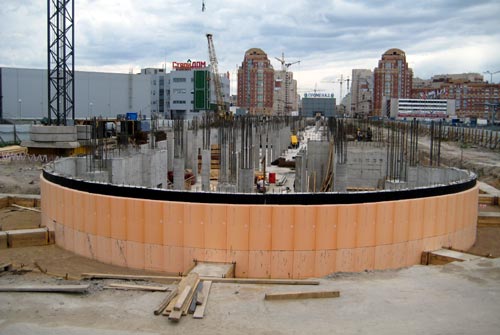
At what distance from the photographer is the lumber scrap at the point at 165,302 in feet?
21.9

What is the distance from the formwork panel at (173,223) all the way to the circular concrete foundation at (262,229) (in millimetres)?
21

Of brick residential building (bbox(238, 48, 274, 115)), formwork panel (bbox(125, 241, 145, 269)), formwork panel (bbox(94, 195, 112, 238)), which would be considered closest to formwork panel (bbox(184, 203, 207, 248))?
formwork panel (bbox(125, 241, 145, 269))

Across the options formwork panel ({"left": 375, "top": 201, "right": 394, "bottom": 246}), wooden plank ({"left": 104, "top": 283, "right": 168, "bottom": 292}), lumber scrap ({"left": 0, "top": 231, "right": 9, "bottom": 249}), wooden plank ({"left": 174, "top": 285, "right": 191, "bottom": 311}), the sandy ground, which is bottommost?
lumber scrap ({"left": 0, "top": 231, "right": 9, "bottom": 249})

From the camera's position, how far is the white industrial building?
57531 millimetres

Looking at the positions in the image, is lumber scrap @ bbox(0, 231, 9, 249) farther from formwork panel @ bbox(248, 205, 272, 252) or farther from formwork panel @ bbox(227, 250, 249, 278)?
formwork panel @ bbox(248, 205, 272, 252)

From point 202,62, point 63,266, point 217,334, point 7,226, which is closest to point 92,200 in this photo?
point 63,266

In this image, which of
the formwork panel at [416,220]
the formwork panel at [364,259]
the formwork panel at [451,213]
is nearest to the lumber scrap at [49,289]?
the formwork panel at [364,259]

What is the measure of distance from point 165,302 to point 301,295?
199 cm

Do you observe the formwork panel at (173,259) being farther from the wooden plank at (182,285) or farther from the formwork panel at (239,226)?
the wooden plank at (182,285)

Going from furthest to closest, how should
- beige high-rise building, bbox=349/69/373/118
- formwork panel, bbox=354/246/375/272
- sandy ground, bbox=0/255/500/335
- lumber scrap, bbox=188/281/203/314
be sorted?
1. beige high-rise building, bbox=349/69/373/118
2. formwork panel, bbox=354/246/375/272
3. lumber scrap, bbox=188/281/203/314
4. sandy ground, bbox=0/255/500/335

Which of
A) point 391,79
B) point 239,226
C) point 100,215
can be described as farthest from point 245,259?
point 391,79

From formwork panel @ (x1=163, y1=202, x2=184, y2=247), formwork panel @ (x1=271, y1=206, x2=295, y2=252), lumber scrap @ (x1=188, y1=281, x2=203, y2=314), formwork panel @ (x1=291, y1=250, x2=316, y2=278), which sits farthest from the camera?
formwork panel @ (x1=163, y1=202, x2=184, y2=247)

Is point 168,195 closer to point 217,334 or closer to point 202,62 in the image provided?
point 217,334

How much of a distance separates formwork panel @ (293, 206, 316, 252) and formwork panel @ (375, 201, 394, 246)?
4.71ft
